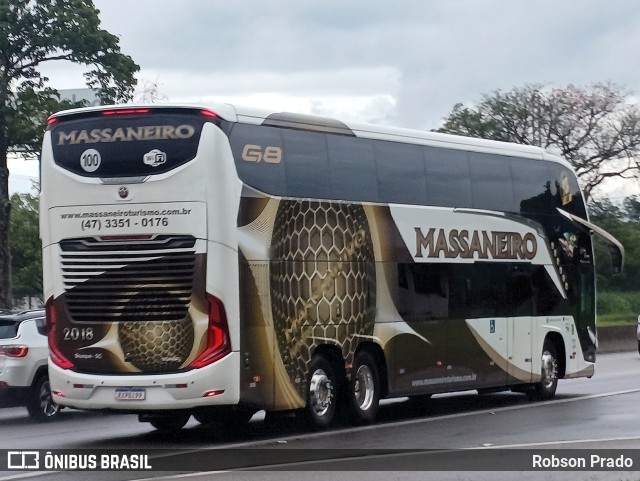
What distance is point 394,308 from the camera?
19.1 meters

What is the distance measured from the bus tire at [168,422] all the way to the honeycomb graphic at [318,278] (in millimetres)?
2044

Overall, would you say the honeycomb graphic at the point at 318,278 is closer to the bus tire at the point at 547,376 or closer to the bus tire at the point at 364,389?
the bus tire at the point at 364,389

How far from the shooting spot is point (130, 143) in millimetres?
16016

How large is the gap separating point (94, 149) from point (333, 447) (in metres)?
4.68

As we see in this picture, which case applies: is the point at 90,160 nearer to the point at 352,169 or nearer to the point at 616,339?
the point at 352,169

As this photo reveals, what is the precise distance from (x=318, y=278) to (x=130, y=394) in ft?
10.3

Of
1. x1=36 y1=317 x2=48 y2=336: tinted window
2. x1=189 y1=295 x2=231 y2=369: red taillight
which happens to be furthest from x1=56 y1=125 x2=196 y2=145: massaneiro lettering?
x1=36 y1=317 x2=48 y2=336: tinted window

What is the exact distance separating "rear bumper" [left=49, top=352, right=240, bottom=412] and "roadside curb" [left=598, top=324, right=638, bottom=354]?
31351mm

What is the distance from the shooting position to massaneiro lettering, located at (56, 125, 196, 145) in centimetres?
1588

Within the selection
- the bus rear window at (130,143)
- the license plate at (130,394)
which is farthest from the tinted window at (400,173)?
the license plate at (130,394)

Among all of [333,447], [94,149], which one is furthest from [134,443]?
[94,149]

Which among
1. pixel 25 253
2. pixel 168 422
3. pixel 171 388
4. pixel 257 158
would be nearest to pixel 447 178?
Result: pixel 257 158

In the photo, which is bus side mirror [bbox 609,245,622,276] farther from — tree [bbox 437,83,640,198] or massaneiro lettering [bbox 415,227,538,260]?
tree [bbox 437,83,640,198]

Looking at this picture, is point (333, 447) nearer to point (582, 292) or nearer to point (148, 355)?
point (148, 355)
